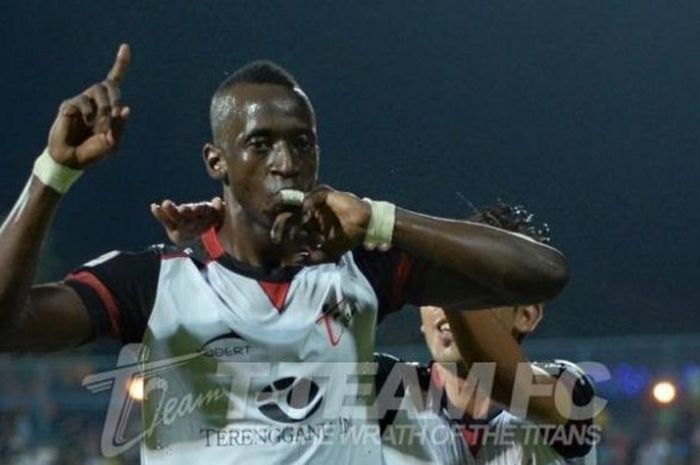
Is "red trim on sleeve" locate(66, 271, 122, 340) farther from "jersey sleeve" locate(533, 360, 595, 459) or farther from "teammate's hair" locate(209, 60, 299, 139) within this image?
"jersey sleeve" locate(533, 360, 595, 459)

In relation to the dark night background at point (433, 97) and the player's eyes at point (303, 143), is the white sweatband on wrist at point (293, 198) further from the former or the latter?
the dark night background at point (433, 97)

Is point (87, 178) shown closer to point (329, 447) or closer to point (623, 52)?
point (623, 52)

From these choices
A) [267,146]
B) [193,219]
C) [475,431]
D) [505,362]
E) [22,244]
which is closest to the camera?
[22,244]

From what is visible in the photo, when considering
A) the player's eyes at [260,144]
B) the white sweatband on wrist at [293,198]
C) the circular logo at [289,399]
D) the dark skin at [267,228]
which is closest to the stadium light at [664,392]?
the dark skin at [267,228]

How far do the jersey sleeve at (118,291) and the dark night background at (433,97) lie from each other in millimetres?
15085

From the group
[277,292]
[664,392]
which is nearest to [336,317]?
[277,292]

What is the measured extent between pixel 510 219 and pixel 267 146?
1285mm

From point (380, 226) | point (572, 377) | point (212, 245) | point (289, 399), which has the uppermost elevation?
point (572, 377)

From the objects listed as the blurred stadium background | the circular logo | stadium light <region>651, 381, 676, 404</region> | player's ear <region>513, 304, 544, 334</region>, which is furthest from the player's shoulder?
the blurred stadium background

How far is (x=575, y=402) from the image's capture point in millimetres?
4227

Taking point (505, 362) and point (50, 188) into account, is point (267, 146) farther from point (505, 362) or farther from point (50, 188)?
point (505, 362)

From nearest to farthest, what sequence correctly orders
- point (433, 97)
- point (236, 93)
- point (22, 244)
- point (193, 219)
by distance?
point (22, 244) → point (236, 93) → point (193, 219) → point (433, 97)

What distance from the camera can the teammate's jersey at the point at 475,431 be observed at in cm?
388

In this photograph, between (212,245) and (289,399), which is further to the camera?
(212,245)
